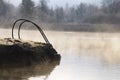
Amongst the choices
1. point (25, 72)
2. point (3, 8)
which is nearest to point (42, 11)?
point (3, 8)

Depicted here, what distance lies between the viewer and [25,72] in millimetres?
15852

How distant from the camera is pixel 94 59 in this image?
2123 centimetres

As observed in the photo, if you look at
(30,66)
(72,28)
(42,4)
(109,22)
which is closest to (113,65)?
(30,66)

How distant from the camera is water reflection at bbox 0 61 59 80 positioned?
14651 mm

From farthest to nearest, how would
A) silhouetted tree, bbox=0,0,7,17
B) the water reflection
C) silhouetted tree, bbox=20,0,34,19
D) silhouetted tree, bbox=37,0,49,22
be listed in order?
silhouetted tree, bbox=0,0,7,17 → silhouetted tree, bbox=37,0,49,22 → silhouetted tree, bbox=20,0,34,19 → the water reflection

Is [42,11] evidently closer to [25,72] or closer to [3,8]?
[3,8]

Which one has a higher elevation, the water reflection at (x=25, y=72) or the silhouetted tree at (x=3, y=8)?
the silhouetted tree at (x=3, y=8)

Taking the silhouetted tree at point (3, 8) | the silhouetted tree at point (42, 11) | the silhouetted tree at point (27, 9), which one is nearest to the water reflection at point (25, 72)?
the silhouetted tree at point (27, 9)

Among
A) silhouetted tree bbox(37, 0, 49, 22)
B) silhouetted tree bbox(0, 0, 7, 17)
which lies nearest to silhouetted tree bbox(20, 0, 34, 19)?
silhouetted tree bbox(37, 0, 49, 22)

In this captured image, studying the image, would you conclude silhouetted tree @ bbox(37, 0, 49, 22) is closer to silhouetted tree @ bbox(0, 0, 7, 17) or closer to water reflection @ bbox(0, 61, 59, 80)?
silhouetted tree @ bbox(0, 0, 7, 17)

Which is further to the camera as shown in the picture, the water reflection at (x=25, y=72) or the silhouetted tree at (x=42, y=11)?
the silhouetted tree at (x=42, y=11)

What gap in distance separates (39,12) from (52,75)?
65.0 metres

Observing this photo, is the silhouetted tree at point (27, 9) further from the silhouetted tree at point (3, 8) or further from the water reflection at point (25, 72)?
the water reflection at point (25, 72)

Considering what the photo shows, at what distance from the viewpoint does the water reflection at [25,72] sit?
48.1 feet
